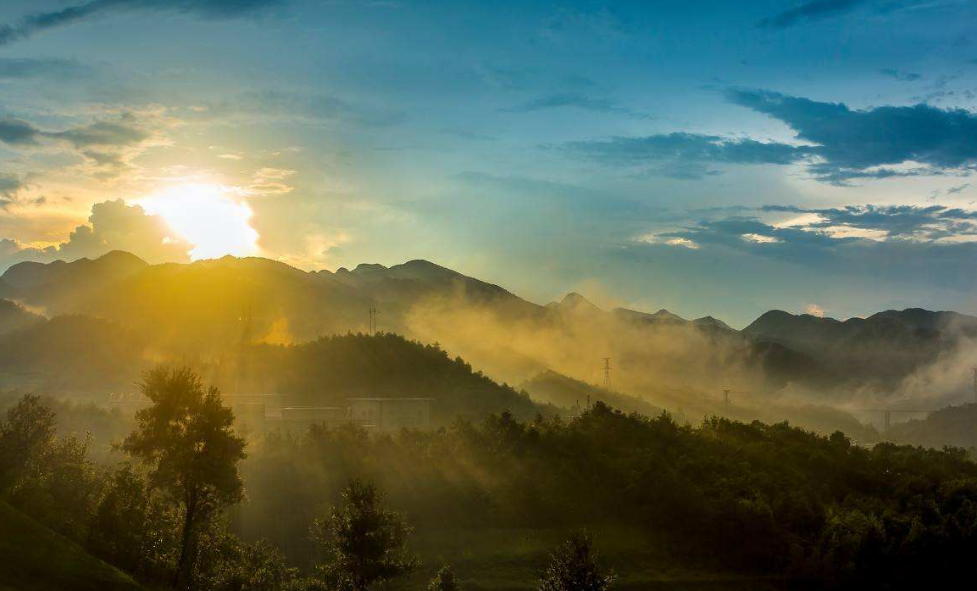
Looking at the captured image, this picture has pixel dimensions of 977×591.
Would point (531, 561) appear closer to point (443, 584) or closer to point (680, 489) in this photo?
point (680, 489)

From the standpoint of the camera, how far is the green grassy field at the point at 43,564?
31.8 m

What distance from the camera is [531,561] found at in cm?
6191

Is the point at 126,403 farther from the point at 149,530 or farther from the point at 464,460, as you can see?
the point at 149,530

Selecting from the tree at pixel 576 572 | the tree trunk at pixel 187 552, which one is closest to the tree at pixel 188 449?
the tree trunk at pixel 187 552

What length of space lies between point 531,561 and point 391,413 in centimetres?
8535

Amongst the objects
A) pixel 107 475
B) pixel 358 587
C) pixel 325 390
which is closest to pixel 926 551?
pixel 358 587

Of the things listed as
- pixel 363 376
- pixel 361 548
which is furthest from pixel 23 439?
pixel 363 376

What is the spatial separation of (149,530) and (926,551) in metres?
48.1

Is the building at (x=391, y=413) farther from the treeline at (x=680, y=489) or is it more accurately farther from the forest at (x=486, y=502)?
the treeline at (x=680, y=489)

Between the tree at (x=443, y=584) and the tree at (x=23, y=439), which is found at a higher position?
the tree at (x=23, y=439)

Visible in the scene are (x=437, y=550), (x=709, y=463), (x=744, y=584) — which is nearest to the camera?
(x=744, y=584)

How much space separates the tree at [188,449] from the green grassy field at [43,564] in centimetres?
511

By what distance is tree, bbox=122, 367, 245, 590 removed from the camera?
4138 cm

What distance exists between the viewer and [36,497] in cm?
4503
